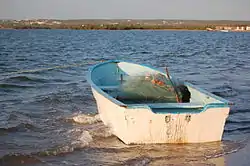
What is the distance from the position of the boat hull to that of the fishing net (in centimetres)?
140

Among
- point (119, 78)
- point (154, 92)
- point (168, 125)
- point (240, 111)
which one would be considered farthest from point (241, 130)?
point (119, 78)

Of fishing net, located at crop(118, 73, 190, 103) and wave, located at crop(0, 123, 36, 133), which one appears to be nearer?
fishing net, located at crop(118, 73, 190, 103)

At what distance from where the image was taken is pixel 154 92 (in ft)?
29.5

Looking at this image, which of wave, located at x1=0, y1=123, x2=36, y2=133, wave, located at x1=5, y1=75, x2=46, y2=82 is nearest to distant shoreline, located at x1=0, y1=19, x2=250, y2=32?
wave, located at x1=5, y1=75, x2=46, y2=82

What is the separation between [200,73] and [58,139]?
41.5 feet

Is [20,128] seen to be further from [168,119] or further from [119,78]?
[168,119]

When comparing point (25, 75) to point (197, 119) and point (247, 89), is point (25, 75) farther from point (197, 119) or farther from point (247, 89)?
point (197, 119)

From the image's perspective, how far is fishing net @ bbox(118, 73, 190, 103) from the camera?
8.73m

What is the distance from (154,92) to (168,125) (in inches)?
78.3

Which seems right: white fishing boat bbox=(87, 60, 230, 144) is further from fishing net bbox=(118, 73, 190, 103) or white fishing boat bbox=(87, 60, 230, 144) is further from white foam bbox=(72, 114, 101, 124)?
white foam bbox=(72, 114, 101, 124)

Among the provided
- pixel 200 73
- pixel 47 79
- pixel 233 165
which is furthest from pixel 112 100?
pixel 200 73

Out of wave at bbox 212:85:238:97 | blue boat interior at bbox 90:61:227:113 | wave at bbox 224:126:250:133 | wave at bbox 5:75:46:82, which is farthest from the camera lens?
wave at bbox 5:75:46:82

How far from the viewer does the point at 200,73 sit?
19.7m

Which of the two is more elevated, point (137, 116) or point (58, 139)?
point (137, 116)
